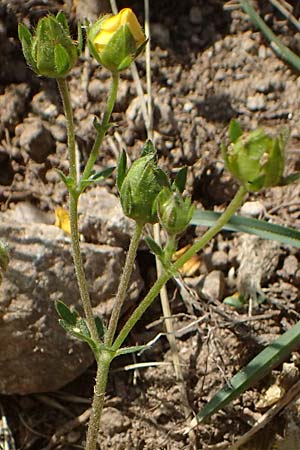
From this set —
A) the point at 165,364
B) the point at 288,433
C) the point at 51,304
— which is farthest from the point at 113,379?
the point at 288,433

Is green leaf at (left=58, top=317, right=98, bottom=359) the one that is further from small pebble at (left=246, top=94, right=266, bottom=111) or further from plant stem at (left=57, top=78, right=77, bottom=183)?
small pebble at (left=246, top=94, right=266, bottom=111)

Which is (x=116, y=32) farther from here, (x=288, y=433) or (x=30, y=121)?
(x=288, y=433)

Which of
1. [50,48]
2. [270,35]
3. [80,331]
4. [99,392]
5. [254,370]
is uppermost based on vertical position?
[50,48]

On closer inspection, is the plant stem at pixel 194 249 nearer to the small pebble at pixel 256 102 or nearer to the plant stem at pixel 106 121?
the plant stem at pixel 106 121

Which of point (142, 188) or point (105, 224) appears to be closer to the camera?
point (142, 188)

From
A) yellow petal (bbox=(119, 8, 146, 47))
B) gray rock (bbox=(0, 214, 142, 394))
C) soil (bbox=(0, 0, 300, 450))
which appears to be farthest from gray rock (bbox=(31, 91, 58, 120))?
yellow petal (bbox=(119, 8, 146, 47))

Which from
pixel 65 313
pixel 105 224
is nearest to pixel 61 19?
pixel 65 313

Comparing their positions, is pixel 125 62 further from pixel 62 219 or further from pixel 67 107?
pixel 62 219

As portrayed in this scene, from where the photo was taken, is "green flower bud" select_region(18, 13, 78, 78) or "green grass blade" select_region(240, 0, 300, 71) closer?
"green flower bud" select_region(18, 13, 78, 78)
